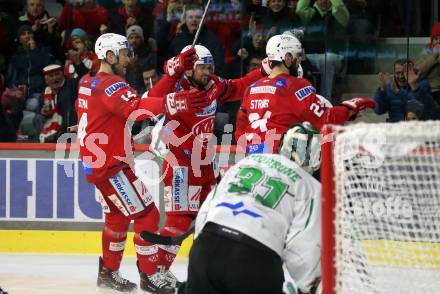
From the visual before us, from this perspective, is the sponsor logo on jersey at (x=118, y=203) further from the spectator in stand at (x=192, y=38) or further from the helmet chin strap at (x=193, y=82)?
the spectator in stand at (x=192, y=38)

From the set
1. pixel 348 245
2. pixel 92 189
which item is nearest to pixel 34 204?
pixel 92 189

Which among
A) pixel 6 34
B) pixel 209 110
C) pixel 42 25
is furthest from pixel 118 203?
pixel 6 34

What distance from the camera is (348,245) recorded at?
4.11 m

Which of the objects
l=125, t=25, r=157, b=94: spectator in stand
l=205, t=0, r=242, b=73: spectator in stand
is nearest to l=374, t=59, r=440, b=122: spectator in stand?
l=205, t=0, r=242, b=73: spectator in stand

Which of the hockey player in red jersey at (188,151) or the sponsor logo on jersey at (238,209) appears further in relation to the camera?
the hockey player in red jersey at (188,151)

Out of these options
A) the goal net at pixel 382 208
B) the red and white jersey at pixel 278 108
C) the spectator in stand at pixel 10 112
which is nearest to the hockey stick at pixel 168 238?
the goal net at pixel 382 208

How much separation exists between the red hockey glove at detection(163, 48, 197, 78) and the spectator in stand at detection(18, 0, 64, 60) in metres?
2.99

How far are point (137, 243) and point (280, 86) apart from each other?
1.26 meters

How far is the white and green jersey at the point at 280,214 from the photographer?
3.76 metres

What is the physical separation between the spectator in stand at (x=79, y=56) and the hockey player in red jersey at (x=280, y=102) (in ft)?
9.25

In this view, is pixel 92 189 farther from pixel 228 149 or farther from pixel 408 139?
pixel 408 139

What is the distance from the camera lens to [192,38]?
28.7 ft

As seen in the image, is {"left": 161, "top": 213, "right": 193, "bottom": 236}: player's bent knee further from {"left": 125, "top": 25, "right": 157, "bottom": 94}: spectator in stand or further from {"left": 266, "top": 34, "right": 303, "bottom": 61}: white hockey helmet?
{"left": 125, "top": 25, "right": 157, "bottom": 94}: spectator in stand

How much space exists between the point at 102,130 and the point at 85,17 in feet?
10.1
